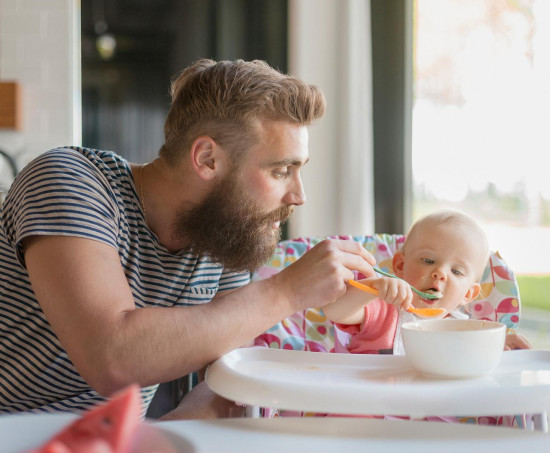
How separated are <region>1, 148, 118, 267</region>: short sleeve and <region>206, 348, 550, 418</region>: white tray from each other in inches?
13.8

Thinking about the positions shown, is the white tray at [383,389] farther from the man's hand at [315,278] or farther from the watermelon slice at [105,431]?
the watermelon slice at [105,431]

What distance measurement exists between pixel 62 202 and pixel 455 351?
703mm

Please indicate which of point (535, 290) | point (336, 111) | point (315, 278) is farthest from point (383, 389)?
point (336, 111)

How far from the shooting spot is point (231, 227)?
155 cm

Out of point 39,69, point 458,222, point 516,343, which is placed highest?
point 39,69

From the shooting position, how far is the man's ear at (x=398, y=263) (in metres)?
1.73

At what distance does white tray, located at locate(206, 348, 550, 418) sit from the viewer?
82 cm

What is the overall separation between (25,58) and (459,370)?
3197 millimetres

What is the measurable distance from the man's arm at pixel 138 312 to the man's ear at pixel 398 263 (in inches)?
21.3

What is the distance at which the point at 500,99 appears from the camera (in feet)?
9.74

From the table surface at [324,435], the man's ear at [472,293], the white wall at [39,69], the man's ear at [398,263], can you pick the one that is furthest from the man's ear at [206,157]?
the white wall at [39,69]

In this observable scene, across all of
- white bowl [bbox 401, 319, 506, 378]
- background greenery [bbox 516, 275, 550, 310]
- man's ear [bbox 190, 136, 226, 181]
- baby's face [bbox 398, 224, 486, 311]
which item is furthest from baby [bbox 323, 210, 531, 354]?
background greenery [bbox 516, 275, 550, 310]

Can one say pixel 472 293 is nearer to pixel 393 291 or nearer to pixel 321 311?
pixel 321 311

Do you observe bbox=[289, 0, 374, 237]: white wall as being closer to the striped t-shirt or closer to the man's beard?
the man's beard
